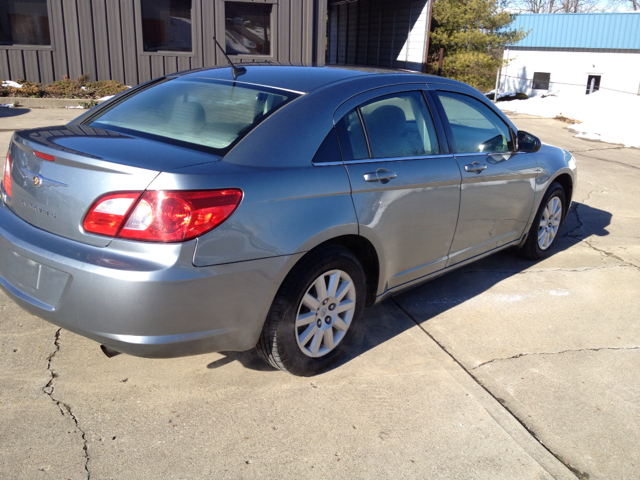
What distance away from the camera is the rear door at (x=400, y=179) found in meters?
3.23

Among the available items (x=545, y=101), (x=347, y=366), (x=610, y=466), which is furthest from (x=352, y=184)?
(x=545, y=101)

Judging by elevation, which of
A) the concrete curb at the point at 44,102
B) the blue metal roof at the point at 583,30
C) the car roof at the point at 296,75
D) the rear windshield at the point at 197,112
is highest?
the blue metal roof at the point at 583,30

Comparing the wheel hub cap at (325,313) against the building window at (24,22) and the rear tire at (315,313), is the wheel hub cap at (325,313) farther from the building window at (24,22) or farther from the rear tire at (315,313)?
the building window at (24,22)

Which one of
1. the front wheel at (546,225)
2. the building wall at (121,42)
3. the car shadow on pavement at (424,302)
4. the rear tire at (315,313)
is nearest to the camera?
the rear tire at (315,313)

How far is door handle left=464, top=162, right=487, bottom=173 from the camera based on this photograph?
3920 mm

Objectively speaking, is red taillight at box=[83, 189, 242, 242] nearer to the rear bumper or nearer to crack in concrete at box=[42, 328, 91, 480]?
the rear bumper

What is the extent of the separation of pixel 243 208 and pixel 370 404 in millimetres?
1250

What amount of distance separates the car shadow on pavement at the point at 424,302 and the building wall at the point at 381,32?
51.5 ft

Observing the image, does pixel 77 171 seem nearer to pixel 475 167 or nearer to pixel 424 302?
pixel 475 167

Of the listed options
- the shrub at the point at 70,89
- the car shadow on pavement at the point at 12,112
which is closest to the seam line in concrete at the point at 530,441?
the car shadow on pavement at the point at 12,112

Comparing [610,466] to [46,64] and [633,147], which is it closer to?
[633,147]

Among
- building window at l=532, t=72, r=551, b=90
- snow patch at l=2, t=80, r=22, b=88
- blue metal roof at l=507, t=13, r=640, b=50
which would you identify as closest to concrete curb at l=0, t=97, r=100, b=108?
snow patch at l=2, t=80, r=22, b=88

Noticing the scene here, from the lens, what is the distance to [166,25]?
599 inches

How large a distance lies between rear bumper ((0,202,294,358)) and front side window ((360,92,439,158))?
1069 mm
